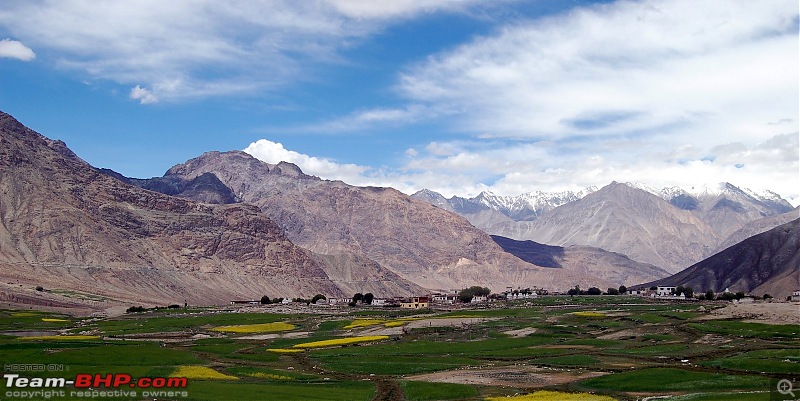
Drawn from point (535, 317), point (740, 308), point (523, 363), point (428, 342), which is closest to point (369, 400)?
point (523, 363)

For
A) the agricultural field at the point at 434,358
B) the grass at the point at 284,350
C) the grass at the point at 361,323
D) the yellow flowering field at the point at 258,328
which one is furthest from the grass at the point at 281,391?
the grass at the point at 361,323

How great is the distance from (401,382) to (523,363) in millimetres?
17702

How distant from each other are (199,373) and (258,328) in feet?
217

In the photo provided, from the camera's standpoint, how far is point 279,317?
15688cm

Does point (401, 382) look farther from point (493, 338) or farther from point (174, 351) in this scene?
point (493, 338)

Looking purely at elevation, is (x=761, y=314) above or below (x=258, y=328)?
above

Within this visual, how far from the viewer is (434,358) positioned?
3177 inches

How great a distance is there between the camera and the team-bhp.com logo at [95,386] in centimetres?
4516

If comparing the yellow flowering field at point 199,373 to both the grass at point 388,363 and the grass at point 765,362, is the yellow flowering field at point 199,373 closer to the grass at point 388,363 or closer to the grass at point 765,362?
the grass at point 388,363
